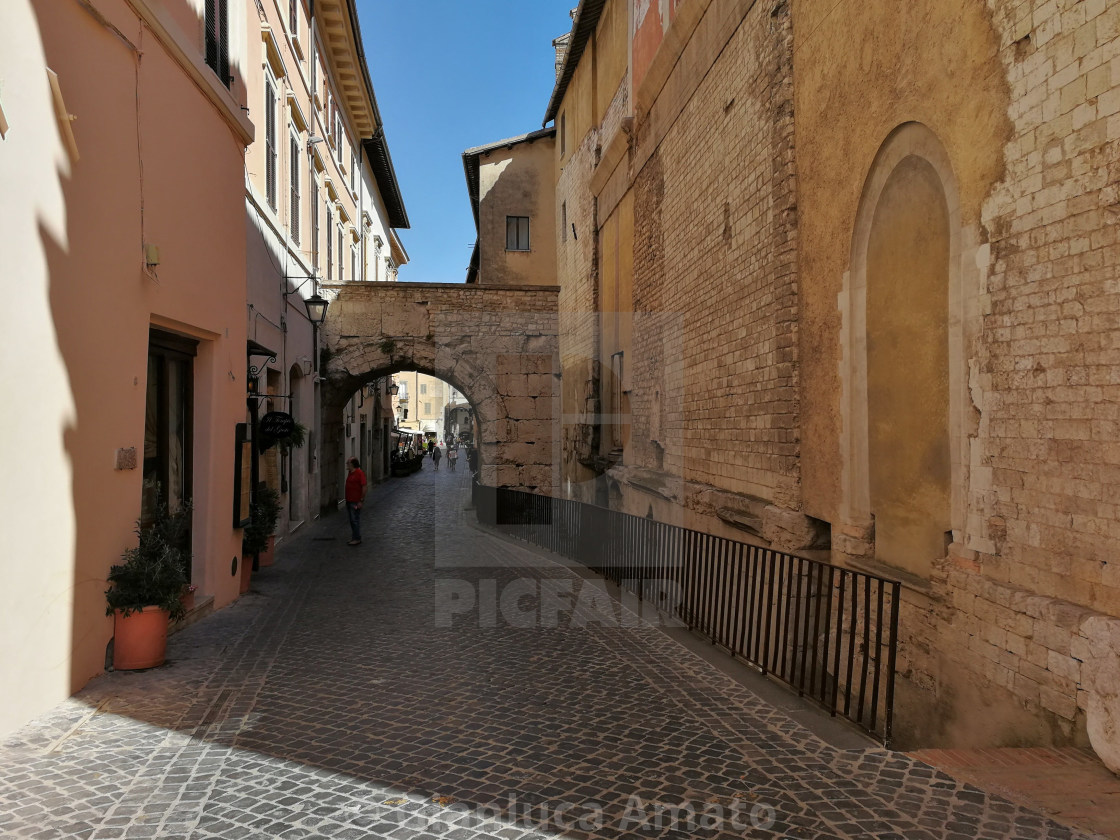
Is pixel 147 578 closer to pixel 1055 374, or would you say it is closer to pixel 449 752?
pixel 449 752

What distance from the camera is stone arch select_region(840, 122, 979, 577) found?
213 inches

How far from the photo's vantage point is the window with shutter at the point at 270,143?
11625 mm

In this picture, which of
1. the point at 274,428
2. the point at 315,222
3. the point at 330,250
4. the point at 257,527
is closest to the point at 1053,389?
the point at 257,527

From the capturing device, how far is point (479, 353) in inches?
704

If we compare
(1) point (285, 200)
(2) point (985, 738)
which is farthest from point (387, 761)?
(1) point (285, 200)

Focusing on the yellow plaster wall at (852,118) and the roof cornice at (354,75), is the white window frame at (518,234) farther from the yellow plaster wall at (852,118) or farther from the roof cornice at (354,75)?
the yellow plaster wall at (852,118)

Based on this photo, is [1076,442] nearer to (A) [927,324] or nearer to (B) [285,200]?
(A) [927,324]

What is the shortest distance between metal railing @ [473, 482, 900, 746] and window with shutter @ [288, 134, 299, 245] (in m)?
6.50

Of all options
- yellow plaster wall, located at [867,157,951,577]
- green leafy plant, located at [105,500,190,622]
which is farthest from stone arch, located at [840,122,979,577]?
green leafy plant, located at [105,500,190,622]

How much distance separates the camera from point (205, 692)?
539 cm

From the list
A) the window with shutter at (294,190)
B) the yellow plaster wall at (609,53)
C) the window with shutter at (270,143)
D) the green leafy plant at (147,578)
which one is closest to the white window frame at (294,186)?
the window with shutter at (294,190)

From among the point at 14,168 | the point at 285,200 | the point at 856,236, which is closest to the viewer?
the point at 14,168

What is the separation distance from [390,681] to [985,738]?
12.4 ft

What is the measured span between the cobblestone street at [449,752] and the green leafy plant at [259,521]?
6.02 ft
